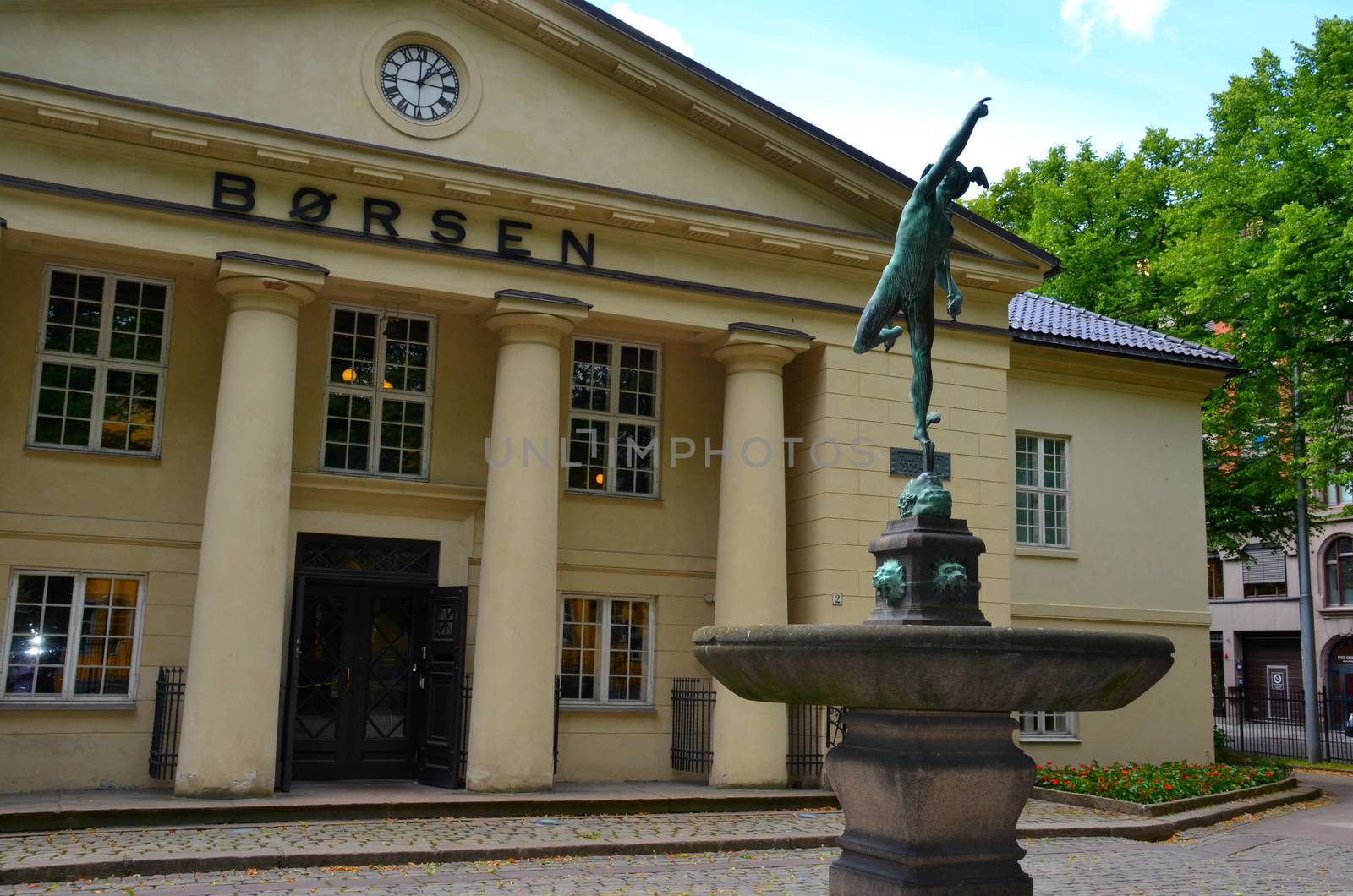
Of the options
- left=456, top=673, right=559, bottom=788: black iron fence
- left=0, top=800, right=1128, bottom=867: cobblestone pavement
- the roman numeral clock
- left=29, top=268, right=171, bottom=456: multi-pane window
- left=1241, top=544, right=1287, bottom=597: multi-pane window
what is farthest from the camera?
left=1241, top=544, right=1287, bottom=597: multi-pane window

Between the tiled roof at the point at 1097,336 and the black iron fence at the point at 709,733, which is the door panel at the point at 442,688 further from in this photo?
Answer: the tiled roof at the point at 1097,336

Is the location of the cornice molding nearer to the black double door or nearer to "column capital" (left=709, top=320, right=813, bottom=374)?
"column capital" (left=709, top=320, right=813, bottom=374)

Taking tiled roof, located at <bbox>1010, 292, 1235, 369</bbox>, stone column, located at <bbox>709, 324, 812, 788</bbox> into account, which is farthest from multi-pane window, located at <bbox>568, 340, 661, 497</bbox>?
tiled roof, located at <bbox>1010, 292, 1235, 369</bbox>

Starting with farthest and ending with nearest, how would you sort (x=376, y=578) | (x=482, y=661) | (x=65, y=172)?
(x=376, y=578) → (x=482, y=661) → (x=65, y=172)

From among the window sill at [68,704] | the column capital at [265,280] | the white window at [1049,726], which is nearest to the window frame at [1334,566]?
the white window at [1049,726]

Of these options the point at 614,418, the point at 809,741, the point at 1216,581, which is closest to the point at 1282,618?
the point at 1216,581

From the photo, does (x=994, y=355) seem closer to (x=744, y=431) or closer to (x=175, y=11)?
(x=744, y=431)

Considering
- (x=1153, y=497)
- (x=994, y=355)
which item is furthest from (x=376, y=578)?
(x=1153, y=497)

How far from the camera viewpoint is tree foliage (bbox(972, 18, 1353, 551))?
23328 millimetres

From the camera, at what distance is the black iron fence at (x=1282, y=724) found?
27812 millimetres

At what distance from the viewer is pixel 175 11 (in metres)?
15.1

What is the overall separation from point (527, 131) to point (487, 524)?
5.34 metres

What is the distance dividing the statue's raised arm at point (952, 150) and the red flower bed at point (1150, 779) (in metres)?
10.9

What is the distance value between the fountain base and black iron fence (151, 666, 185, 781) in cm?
1024
